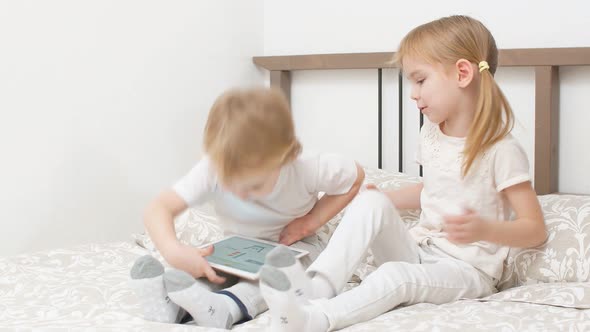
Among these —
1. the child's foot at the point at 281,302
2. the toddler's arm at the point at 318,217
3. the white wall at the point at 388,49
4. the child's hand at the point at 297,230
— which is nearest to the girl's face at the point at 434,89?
the toddler's arm at the point at 318,217

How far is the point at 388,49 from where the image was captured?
2.32 meters

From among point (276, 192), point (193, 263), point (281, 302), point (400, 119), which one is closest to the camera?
point (281, 302)

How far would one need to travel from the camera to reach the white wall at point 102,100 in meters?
1.99

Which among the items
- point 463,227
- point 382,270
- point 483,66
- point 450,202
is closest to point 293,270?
point 382,270

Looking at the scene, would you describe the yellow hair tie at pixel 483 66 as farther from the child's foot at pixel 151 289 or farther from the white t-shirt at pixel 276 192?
the child's foot at pixel 151 289

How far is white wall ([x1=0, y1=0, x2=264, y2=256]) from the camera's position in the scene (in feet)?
6.52

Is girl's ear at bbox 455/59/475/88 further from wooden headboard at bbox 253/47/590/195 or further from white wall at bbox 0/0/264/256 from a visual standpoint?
white wall at bbox 0/0/264/256

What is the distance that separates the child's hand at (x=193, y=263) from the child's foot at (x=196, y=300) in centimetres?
8

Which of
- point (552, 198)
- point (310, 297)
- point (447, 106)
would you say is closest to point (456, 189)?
point (447, 106)

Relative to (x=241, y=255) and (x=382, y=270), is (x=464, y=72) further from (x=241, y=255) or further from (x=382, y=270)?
(x=241, y=255)

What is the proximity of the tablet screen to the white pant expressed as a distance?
101mm

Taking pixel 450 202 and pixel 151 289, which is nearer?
pixel 151 289

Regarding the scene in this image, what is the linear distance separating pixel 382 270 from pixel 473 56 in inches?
Result: 18.3

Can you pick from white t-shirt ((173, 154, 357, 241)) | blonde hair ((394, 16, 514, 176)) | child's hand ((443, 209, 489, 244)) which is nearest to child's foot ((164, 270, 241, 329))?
white t-shirt ((173, 154, 357, 241))
